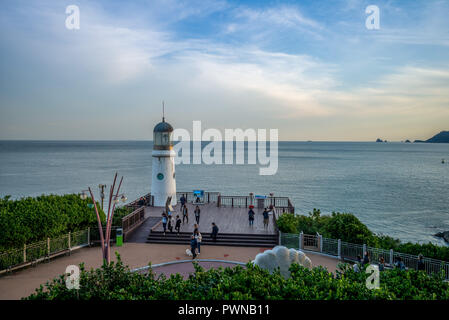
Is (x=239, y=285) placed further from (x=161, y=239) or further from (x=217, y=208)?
(x=217, y=208)

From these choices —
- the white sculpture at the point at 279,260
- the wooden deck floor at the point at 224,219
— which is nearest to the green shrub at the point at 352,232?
the wooden deck floor at the point at 224,219

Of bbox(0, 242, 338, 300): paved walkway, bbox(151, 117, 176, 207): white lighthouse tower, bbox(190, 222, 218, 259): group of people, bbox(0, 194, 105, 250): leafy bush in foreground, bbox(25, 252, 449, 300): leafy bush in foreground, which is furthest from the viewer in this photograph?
bbox(151, 117, 176, 207): white lighthouse tower

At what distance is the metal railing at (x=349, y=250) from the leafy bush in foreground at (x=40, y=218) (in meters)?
12.4

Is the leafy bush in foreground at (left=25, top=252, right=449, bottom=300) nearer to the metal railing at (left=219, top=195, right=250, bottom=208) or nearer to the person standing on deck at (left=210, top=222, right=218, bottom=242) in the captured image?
the person standing on deck at (left=210, top=222, right=218, bottom=242)

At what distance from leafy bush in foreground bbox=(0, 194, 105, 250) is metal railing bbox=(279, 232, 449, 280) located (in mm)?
12369

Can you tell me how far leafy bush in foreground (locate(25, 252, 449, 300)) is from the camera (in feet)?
23.2

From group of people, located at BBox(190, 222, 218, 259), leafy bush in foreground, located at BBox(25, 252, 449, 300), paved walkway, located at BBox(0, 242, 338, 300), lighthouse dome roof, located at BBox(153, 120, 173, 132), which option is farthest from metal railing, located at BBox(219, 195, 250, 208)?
leafy bush in foreground, located at BBox(25, 252, 449, 300)

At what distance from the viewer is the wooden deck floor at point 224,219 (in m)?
21.0

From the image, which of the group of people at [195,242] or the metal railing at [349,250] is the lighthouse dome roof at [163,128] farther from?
the metal railing at [349,250]

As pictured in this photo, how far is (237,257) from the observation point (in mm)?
17234

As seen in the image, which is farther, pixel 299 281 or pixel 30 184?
pixel 30 184

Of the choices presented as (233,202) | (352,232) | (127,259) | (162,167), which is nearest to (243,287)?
(127,259)

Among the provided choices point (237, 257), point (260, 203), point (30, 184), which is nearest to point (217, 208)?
point (260, 203)
